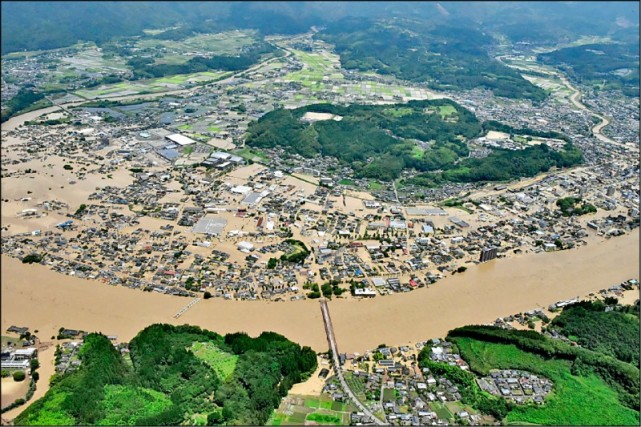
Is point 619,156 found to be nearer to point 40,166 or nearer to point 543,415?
point 543,415

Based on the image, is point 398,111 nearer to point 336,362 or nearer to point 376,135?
point 376,135

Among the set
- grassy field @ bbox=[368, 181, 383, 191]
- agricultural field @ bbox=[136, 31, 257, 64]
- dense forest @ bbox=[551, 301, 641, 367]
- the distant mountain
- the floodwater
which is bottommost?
the floodwater

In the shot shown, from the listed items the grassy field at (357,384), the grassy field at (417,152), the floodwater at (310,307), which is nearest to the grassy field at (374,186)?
the grassy field at (417,152)

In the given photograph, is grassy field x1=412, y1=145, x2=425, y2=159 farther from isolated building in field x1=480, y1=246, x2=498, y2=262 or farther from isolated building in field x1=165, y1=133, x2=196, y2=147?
isolated building in field x1=165, y1=133, x2=196, y2=147

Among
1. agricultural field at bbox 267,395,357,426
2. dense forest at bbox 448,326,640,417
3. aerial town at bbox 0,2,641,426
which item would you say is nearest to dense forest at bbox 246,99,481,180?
aerial town at bbox 0,2,641,426

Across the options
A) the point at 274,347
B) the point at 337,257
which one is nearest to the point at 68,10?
the point at 337,257

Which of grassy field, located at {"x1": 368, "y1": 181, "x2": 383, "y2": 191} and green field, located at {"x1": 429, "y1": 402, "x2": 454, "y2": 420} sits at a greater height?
grassy field, located at {"x1": 368, "y1": 181, "x2": 383, "y2": 191}

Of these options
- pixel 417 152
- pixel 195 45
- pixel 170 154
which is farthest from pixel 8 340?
pixel 195 45
